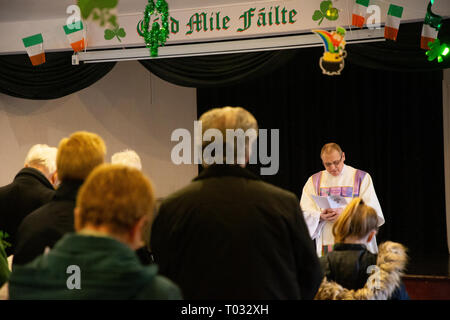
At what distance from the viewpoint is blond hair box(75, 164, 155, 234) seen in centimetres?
126

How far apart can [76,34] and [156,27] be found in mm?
998

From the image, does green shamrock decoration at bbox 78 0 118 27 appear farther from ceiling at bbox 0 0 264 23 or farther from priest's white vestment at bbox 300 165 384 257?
priest's white vestment at bbox 300 165 384 257

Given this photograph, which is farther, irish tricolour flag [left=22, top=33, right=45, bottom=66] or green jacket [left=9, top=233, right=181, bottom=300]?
irish tricolour flag [left=22, top=33, right=45, bottom=66]

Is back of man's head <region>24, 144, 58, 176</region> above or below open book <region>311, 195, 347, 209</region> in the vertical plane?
above

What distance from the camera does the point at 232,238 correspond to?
1.62 metres

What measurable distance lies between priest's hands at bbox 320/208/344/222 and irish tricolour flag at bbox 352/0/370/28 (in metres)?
1.53

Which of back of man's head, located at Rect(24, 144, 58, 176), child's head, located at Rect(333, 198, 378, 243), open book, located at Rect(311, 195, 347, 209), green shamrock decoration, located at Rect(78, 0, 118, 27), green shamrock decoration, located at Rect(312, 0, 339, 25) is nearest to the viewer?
child's head, located at Rect(333, 198, 378, 243)

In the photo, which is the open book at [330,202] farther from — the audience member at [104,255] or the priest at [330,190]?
the audience member at [104,255]

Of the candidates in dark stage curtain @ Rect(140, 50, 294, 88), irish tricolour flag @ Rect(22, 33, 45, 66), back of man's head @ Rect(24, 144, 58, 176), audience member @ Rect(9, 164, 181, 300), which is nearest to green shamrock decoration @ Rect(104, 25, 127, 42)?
dark stage curtain @ Rect(140, 50, 294, 88)

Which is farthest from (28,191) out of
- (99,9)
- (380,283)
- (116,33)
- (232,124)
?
(116,33)

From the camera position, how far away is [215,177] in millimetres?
1735

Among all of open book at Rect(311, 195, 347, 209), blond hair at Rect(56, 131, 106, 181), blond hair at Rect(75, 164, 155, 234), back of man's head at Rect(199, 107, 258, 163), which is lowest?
open book at Rect(311, 195, 347, 209)

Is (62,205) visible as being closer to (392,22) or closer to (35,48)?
(392,22)
